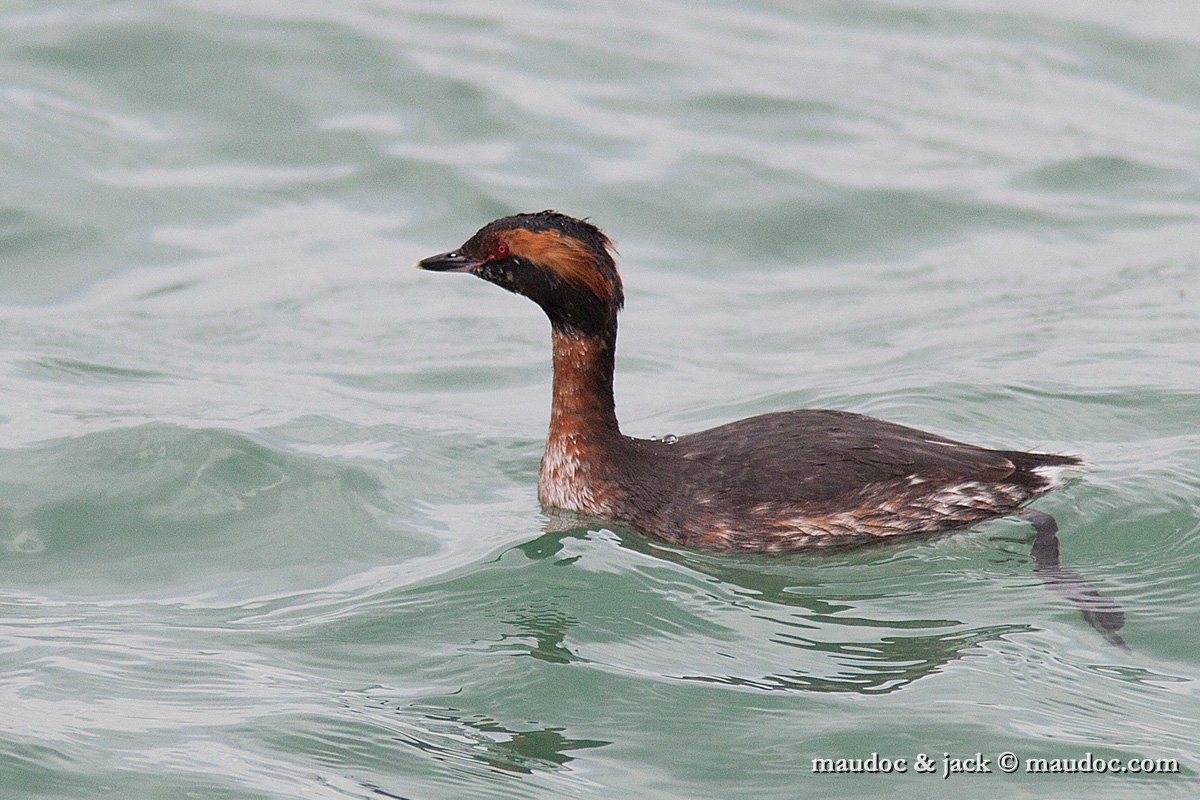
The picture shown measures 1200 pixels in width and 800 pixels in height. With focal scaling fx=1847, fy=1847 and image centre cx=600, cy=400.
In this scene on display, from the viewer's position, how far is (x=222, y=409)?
32.1 ft

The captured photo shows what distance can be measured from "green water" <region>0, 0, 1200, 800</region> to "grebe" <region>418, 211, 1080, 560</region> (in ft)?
0.54

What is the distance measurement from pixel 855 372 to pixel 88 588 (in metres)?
4.77

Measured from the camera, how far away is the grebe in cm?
780

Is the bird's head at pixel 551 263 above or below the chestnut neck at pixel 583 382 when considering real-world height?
above

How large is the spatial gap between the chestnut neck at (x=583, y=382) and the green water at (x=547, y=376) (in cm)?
52

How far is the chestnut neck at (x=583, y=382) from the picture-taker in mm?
8453

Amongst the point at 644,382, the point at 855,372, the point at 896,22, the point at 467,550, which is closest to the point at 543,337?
the point at 644,382

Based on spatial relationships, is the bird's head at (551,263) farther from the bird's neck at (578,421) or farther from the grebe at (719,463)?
the bird's neck at (578,421)

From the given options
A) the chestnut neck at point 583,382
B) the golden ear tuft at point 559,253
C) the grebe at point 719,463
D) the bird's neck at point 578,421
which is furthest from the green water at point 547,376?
the golden ear tuft at point 559,253

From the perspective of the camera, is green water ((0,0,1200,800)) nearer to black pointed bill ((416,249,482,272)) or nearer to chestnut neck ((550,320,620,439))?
chestnut neck ((550,320,620,439))

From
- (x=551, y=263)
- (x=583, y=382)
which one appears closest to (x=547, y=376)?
(x=583, y=382)

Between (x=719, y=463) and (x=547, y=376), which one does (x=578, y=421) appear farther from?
(x=547, y=376)

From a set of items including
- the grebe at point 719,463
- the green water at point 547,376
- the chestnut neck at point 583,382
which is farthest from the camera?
the chestnut neck at point 583,382

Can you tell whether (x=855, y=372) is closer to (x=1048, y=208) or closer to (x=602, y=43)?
(x=1048, y=208)
